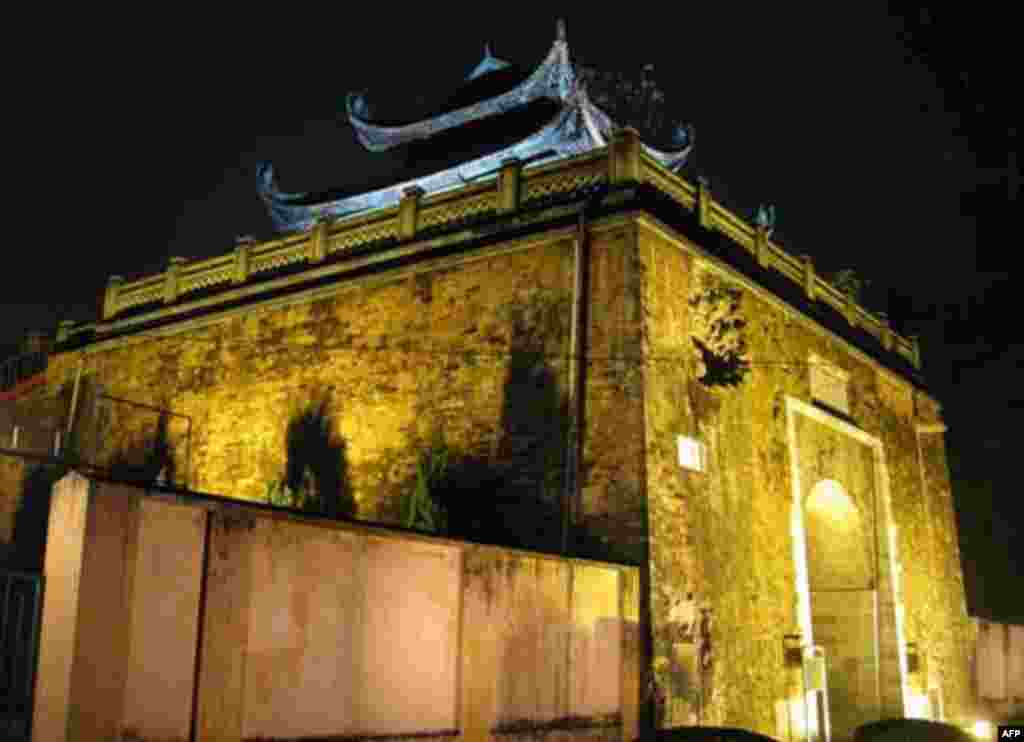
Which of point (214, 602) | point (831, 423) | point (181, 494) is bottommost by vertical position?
point (214, 602)

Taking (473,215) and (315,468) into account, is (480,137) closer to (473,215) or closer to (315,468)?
(473,215)

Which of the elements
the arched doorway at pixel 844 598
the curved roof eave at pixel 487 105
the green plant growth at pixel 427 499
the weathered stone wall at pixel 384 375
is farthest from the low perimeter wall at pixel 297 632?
the curved roof eave at pixel 487 105

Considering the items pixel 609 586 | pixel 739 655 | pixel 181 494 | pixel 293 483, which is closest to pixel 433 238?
pixel 293 483

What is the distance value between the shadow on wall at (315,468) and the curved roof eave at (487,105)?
29.6 ft

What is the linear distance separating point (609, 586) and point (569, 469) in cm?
194

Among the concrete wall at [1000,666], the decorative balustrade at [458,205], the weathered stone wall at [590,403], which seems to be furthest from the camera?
the concrete wall at [1000,666]

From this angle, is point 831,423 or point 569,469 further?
point 831,423

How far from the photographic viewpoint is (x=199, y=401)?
19.1 metres

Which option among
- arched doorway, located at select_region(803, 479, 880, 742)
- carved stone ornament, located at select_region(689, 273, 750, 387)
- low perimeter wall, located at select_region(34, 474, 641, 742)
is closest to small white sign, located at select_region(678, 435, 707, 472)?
carved stone ornament, located at select_region(689, 273, 750, 387)

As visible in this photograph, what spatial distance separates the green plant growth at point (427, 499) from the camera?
47.4ft

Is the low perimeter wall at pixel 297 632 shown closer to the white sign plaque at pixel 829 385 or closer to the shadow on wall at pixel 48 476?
the white sign plaque at pixel 829 385

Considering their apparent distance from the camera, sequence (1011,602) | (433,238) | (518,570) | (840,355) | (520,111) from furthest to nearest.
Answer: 1. (1011,602)
2. (520,111)
3. (840,355)
4. (433,238)
5. (518,570)

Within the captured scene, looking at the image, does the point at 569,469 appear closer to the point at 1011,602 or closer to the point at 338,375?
the point at 338,375

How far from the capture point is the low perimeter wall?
299 inches
